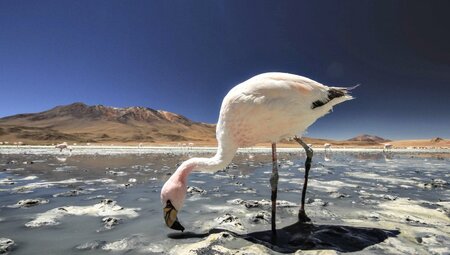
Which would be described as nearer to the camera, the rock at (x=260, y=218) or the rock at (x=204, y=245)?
the rock at (x=204, y=245)

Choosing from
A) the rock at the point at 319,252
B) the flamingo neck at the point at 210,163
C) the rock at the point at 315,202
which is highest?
the flamingo neck at the point at 210,163

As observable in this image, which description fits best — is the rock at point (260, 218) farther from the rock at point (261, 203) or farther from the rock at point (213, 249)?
the rock at point (213, 249)

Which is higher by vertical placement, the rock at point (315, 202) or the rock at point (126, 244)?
the rock at point (315, 202)

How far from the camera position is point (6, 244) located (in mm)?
4707

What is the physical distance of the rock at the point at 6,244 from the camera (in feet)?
14.9

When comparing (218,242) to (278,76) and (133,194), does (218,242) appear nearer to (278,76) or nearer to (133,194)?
(278,76)

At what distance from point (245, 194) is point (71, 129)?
168 metres

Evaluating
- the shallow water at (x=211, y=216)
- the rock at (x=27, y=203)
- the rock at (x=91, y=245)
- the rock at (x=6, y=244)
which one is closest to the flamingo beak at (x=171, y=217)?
the shallow water at (x=211, y=216)

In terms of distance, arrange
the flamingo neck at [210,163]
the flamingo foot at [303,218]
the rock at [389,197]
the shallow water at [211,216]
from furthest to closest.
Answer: the rock at [389,197]
the flamingo foot at [303,218]
the flamingo neck at [210,163]
the shallow water at [211,216]

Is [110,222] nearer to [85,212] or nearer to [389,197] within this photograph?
[85,212]

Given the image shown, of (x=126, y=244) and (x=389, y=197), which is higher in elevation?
(x=389, y=197)

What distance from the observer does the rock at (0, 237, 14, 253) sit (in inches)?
179

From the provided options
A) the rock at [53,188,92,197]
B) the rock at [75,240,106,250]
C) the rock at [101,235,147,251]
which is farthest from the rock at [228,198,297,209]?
the rock at [53,188,92,197]

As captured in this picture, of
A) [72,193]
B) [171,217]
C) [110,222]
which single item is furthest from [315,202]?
[72,193]
